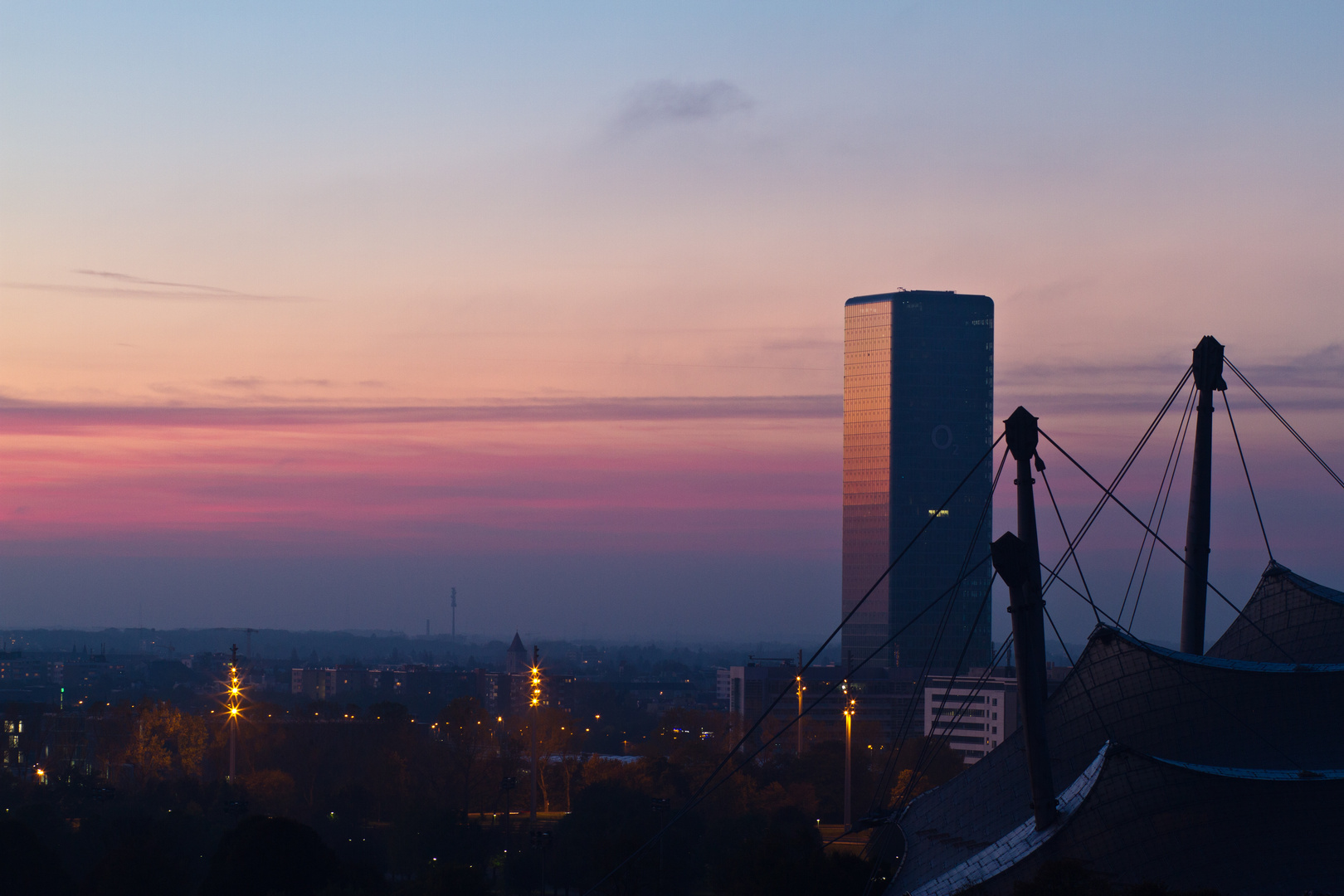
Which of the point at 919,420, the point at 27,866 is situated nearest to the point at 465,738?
the point at 27,866

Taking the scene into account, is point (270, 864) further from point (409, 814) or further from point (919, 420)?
point (919, 420)

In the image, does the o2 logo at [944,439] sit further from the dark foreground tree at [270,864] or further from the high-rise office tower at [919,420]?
the dark foreground tree at [270,864]

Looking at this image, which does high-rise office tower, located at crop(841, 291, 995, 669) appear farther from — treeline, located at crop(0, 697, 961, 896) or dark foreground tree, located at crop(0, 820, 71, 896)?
dark foreground tree, located at crop(0, 820, 71, 896)

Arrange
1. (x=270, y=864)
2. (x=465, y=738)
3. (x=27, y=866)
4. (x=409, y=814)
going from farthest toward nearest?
(x=465, y=738), (x=409, y=814), (x=27, y=866), (x=270, y=864)

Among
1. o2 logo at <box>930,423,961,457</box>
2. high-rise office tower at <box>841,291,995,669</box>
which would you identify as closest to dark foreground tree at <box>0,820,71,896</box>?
high-rise office tower at <box>841,291,995,669</box>

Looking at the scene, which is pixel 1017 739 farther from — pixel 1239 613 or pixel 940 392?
pixel 940 392

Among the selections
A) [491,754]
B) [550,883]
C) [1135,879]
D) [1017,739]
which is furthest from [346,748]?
[1135,879]

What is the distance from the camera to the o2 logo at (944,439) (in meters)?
196

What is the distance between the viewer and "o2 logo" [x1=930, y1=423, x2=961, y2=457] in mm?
196250

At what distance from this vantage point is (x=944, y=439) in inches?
7741

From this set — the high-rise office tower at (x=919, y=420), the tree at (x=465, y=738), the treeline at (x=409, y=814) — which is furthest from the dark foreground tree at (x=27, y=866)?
the high-rise office tower at (x=919, y=420)

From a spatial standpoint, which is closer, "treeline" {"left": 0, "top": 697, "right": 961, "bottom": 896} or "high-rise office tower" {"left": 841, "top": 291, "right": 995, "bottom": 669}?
"treeline" {"left": 0, "top": 697, "right": 961, "bottom": 896}

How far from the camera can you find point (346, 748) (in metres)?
107

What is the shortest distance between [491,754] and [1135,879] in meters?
62.4
